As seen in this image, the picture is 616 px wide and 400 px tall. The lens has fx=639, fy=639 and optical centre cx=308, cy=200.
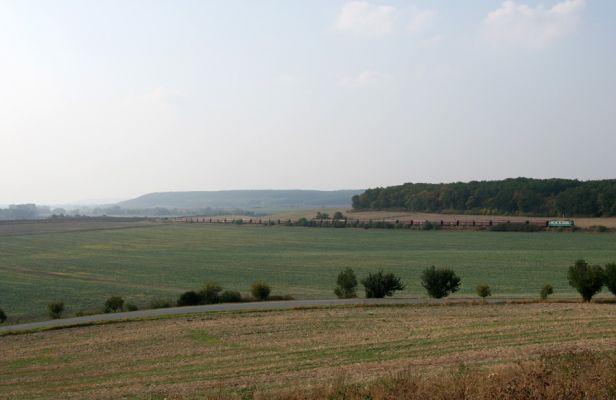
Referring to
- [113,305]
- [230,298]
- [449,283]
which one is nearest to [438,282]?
[449,283]

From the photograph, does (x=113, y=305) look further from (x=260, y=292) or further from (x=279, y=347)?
(x=279, y=347)

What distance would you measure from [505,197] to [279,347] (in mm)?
104396

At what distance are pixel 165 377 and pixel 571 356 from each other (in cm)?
1096

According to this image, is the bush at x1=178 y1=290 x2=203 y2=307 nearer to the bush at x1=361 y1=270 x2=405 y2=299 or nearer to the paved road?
the paved road

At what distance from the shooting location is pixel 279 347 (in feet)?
72.5

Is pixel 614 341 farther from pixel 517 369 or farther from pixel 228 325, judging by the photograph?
pixel 228 325

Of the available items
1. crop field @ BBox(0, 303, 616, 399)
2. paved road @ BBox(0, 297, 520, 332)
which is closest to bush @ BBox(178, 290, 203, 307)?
paved road @ BBox(0, 297, 520, 332)

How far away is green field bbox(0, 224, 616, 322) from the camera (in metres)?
44.7

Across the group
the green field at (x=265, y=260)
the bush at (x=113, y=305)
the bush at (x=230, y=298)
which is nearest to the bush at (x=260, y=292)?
the bush at (x=230, y=298)

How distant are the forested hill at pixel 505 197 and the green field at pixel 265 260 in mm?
23215

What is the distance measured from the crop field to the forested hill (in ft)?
274

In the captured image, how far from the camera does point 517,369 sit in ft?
40.6

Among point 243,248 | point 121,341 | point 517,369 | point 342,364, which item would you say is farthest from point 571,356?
point 243,248

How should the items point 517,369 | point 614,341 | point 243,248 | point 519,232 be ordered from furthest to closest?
point 519,232
point 243,248
point 614,341
point 517,369
